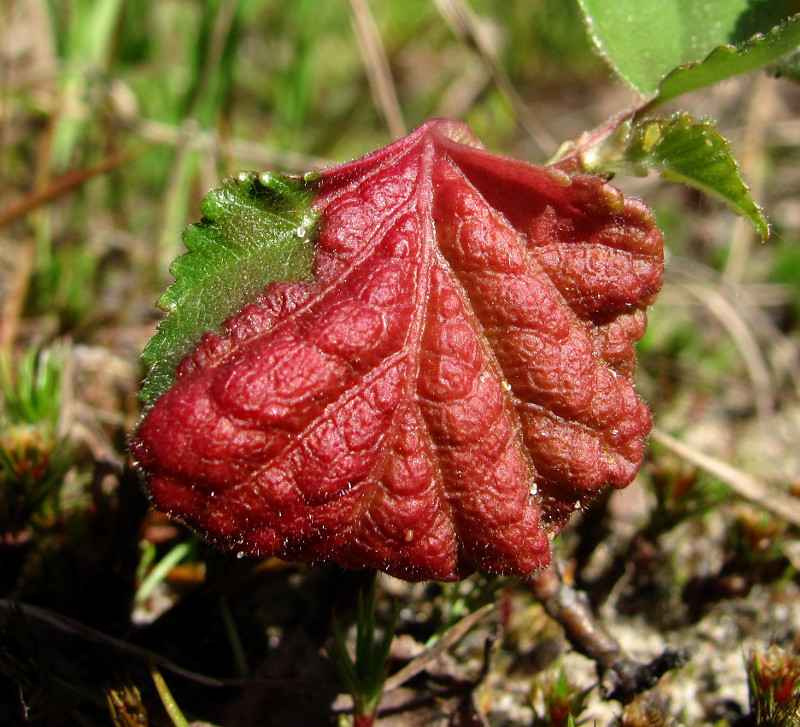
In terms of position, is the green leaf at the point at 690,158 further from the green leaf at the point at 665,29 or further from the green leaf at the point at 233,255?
the green leaf at the point at 233,255

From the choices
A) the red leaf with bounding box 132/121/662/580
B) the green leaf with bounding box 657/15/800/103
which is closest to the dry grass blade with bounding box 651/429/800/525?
the red leaf with bounding box 132/121/662/580

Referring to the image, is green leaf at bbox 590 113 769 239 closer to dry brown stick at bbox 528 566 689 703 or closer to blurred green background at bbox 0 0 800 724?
blurred green background at bbox 0 0 800 724

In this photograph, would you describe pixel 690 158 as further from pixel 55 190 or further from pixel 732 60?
pixel 55 190

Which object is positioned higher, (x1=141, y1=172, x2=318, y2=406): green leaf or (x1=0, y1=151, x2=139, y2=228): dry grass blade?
(x1=0, y1=151, x2=139, y2=228): dry grass blade

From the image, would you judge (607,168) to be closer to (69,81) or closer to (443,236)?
(443,236)

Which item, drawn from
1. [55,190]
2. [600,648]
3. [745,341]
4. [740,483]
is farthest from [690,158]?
[55,190]

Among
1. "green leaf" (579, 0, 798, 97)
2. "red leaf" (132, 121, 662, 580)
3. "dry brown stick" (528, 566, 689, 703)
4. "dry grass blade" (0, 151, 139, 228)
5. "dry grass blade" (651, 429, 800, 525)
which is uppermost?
"dry grass blade" (0, 151, 139, 228)
